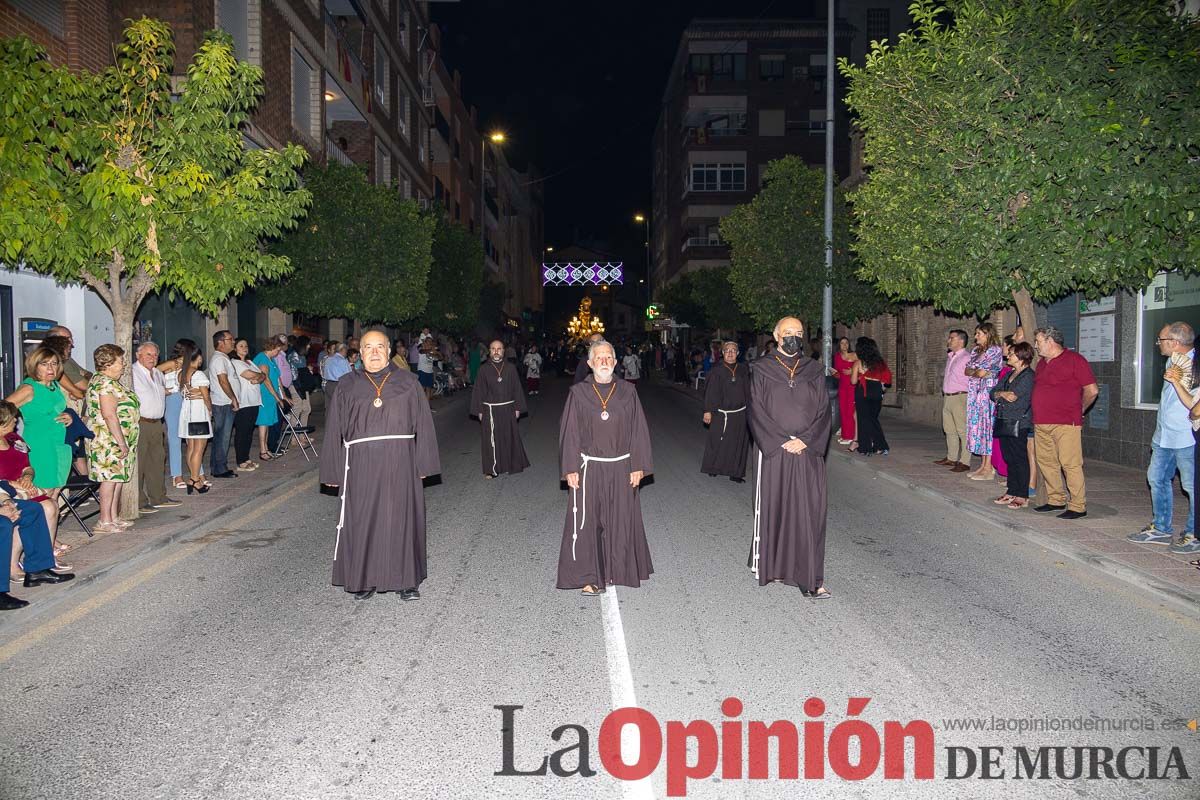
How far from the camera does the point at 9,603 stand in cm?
624

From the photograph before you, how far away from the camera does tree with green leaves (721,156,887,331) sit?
22016 millimetres

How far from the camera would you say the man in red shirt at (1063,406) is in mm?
9562

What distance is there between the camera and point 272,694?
189 inches

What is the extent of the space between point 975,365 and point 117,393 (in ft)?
34.3

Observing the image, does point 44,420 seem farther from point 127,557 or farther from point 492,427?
point 492,427

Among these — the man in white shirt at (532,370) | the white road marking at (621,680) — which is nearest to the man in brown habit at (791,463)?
the white road marking at (621,680)

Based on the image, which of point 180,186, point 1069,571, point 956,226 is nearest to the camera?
point 1069,571

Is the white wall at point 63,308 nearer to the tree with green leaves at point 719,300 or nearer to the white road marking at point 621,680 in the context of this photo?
the white road marking at point 621,680

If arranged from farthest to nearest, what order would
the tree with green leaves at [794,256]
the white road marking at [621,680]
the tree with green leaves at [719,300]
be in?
the tree with green leaves at [719,300] < the tree with green leaves at [794,256] < the white road marking at [621,680]

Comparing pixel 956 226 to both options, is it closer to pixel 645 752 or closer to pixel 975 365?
pixel 975 365

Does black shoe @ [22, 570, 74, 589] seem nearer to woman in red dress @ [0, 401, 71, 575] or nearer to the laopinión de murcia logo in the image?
woman in red dress @ [0, 401, 71, 575]

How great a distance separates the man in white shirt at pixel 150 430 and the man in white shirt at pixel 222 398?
→ 6.53 ft

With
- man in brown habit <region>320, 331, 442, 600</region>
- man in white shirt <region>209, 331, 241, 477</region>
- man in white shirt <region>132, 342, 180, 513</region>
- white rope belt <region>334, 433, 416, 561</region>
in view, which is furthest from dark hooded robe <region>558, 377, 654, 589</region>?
man in white shirt <region>209, 331, 241, 477</region>

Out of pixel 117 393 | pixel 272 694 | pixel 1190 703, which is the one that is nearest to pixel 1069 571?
pixel 1190 703
